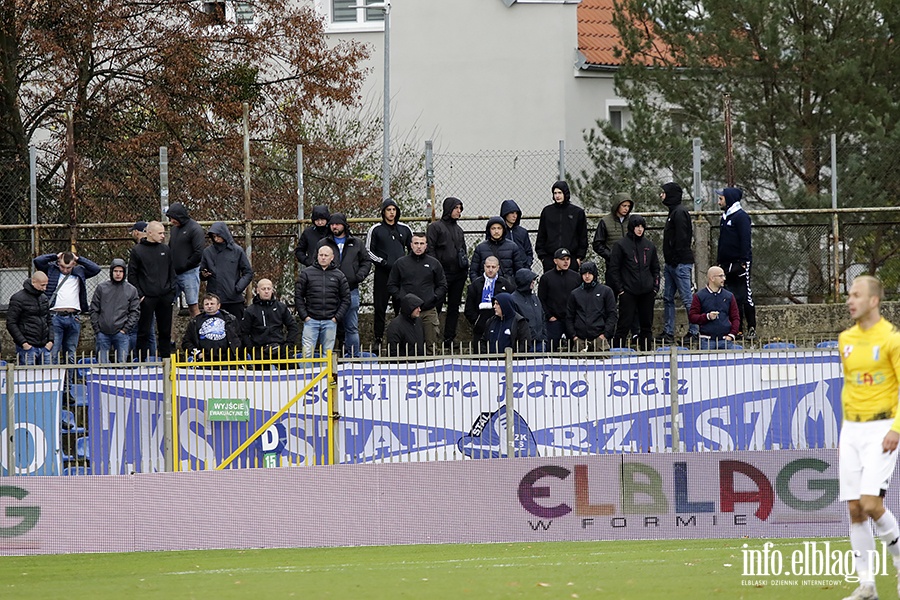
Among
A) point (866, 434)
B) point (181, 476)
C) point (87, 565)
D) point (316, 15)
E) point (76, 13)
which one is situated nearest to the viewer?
point (866, 434)

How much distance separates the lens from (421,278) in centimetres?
1742

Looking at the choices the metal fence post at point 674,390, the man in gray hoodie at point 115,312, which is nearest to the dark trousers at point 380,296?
the man in gray hoodie at point 115,312

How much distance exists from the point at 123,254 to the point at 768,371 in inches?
402

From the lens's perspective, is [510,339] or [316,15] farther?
[316,15]

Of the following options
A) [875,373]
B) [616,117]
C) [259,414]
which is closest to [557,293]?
[259,414]

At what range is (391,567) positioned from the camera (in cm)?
1202

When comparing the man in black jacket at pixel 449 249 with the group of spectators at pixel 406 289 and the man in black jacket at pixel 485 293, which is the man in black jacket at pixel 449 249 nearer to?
the group of spectators at pixel 406 289

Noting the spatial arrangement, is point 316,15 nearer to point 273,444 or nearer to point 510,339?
point 510,339

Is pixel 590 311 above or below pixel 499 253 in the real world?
below

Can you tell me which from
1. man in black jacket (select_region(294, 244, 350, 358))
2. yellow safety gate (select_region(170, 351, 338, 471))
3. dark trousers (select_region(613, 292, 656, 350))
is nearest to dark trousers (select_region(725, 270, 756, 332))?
dark trousers (select_region(613, 292, 656, 350))

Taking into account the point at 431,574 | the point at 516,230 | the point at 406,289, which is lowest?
the point at 431,574

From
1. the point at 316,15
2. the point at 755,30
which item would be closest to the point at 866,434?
the point at 755,30

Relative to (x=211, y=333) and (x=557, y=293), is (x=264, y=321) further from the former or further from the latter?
(x=557, y=293)

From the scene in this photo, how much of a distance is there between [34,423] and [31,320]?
2866 millimetres
